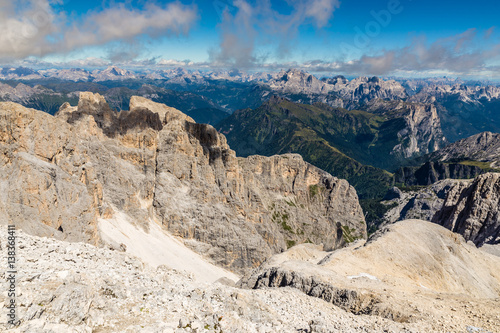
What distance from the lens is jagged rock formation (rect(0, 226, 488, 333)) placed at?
20.2 metres

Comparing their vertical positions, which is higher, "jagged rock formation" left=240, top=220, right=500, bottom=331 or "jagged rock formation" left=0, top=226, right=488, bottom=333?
"jagged rock formation" left=0, top=226, right=488, bottom=333

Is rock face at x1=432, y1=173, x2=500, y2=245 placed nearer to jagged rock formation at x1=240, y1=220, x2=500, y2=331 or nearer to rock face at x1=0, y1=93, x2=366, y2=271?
jagged rock formation at x1=240, y1=220, x2=500, y2=331

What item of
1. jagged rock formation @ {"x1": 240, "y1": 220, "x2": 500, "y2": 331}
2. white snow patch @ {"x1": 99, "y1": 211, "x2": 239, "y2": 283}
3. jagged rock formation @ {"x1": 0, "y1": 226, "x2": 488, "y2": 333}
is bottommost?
white snow patch @ {"x1": 99, "y1": 211, "x2": 239, "y2": 283}

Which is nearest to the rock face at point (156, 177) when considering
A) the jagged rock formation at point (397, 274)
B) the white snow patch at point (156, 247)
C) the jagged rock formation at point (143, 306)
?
the white snow patch at point (156, 247)

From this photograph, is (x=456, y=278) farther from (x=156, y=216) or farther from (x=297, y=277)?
(x=156, y=216)

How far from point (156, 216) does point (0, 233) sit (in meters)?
105

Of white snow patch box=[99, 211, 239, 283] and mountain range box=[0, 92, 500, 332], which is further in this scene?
white snow patch box=[99, 211, 239, 283]

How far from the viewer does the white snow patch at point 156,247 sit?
10504cm

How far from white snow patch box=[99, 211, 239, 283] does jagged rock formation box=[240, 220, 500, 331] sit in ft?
166

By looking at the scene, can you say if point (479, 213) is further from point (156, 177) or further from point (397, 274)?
point (156, 177)

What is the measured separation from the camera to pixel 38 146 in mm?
82312

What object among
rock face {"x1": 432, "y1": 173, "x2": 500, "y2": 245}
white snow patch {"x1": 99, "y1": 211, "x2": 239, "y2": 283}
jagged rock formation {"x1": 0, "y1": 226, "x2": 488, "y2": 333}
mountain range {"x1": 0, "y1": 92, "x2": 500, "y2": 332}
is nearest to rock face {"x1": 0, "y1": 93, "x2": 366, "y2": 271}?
mountain range {"x1": 0, "y1": 92, "x2": 500, "y2": 332}

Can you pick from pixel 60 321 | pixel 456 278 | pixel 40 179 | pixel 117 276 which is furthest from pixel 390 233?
pixel 40 179

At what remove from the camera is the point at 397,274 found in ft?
200
